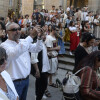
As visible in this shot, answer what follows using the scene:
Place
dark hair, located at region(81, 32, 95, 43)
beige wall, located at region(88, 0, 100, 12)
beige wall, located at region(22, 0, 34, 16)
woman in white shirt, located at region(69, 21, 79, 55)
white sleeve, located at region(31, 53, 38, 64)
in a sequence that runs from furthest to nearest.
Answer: beige wall, located at region(22, 0, 34, 16)
beige wall, located at region(88, 0, 100, 12)
woman in white shirt, located at region(69, 21, 79, 55)
white sleeve, located at region(31, 53, 38, 64)
dark hair, located at region(81, 32, 95, 43)

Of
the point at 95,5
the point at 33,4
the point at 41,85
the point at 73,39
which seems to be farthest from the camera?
the point at 33,4

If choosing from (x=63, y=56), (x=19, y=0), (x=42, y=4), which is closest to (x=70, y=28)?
(x=63, y=56)

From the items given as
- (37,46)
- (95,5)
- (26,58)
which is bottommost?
(26,58)

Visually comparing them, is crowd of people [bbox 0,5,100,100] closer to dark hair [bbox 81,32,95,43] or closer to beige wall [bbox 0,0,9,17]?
dark hair [bbox 81,32,95,43]

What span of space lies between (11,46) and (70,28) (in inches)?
334

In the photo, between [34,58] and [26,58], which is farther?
[34,58]

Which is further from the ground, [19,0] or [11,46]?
[19,0]

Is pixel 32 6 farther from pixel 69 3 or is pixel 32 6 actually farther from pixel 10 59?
pixel 10 59

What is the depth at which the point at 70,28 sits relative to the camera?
11.6 metres

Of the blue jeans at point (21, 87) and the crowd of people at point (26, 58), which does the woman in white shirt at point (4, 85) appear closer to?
→ the crowd of people at point (26, 58)

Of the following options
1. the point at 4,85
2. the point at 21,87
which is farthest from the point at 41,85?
the point at 4,85

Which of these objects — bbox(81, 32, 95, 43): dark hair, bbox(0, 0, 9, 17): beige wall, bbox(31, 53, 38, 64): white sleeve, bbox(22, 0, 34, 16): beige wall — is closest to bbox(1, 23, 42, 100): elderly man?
bbox(81, 32, 95, 43): dark hair

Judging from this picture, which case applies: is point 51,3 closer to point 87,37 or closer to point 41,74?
point 41,74

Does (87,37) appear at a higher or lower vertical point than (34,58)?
higher
